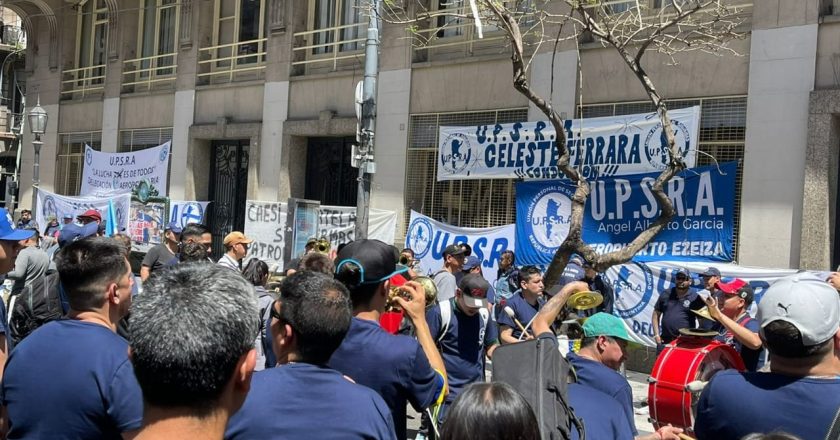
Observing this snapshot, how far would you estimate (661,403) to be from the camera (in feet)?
21.1

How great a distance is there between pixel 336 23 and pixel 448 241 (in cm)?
629

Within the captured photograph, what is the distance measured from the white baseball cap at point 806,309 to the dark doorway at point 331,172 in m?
15.2

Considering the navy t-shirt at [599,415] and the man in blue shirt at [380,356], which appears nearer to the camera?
the navy t-shirt at [599,415]

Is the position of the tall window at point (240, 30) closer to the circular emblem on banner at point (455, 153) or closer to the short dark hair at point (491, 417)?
the circular emblem on banner at point (455, 153)

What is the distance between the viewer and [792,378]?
3166 millimetres

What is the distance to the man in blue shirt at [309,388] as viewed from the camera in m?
2.94

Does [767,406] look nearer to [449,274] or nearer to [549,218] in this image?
[449,274]

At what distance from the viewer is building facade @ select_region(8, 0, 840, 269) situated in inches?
471

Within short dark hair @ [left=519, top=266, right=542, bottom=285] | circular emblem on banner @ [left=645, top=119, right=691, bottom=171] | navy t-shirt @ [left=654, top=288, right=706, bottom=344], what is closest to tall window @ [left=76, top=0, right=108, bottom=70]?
circular emblem on banner @ [left=645, top=119, right=691, bottom=171]

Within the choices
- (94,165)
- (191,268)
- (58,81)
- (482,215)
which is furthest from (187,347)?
(58,81)

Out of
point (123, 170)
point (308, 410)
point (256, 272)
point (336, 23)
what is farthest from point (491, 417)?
point (123, 170)

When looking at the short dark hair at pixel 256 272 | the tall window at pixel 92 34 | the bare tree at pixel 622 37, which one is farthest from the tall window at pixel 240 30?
the short dark hair at pixel 256 272

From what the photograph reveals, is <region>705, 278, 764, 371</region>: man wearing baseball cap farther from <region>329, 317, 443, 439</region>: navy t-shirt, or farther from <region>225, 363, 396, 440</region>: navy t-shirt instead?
<region>225, 363, 396, 440</region>: navy t-shirt

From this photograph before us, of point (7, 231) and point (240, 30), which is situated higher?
point (240, 30)
